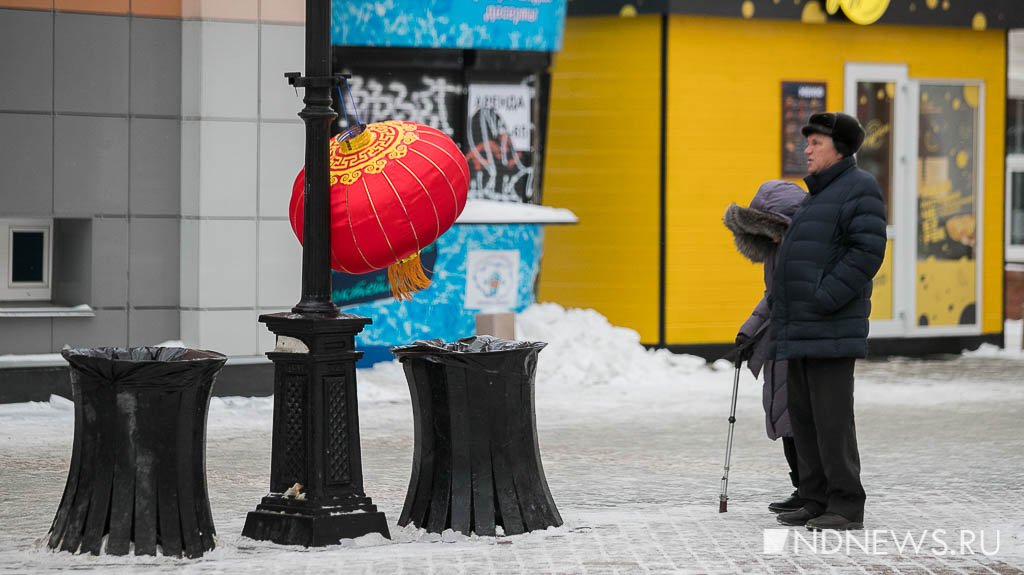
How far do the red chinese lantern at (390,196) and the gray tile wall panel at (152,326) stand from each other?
5.05 m

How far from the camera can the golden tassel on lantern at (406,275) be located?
7.56 m

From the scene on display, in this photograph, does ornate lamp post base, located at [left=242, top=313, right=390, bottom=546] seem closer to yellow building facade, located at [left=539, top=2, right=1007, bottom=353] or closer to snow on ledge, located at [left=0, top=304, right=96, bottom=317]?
snow on ledge, located at [left=0, top=304, right=96, bottom=317]

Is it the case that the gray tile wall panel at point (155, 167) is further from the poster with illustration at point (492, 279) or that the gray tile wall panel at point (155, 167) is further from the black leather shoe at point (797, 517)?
the black leather shoe at point (797, 517)

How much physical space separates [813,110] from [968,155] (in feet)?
7.04

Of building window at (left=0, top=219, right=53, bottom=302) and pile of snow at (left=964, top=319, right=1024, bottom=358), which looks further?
pile of snow at (left=964, top=319, right=1024, bottom=358)

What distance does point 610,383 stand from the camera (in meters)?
14.3

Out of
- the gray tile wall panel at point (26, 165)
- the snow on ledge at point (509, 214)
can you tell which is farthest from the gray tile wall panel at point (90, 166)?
the snow on ledge at point (509, 214)

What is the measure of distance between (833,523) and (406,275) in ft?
7.60

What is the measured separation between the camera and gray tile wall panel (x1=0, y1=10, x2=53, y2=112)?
11812 mm

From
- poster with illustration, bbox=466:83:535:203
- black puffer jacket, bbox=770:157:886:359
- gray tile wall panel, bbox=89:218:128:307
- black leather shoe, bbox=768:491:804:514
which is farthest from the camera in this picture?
poster with illustration, bbox=466:83:535:203

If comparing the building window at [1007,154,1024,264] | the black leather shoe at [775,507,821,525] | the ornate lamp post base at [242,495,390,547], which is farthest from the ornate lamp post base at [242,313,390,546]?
the building window at [1007,154,1024,264]

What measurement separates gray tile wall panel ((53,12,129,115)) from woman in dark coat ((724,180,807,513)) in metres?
5.63

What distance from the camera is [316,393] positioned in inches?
283

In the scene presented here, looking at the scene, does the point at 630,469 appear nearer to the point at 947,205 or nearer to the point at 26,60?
the point at 26,60
